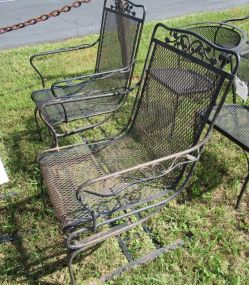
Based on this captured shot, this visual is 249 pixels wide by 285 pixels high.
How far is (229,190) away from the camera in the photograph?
9.49 feet

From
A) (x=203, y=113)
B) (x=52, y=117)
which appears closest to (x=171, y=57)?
(x=203, y=113)

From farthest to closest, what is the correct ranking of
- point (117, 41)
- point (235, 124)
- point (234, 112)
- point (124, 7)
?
point (117, 41), point (124, 7), point (234, 112), point (235, 124)

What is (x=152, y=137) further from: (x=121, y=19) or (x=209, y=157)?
(x=121, y=19)

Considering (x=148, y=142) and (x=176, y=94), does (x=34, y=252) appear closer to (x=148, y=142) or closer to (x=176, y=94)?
(x=148, y=142)

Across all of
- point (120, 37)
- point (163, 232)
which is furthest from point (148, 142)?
point (120, 37)

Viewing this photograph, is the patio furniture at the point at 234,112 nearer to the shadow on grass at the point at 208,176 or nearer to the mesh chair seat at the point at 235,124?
the mesh chair seat at the point at 235,124

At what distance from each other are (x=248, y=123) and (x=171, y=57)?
904 millimetres

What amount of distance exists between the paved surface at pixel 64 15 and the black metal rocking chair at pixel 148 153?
4.51m

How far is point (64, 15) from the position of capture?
8.00 m

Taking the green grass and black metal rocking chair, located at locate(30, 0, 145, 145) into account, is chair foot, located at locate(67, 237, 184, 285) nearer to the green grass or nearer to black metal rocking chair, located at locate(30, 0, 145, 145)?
the green grass

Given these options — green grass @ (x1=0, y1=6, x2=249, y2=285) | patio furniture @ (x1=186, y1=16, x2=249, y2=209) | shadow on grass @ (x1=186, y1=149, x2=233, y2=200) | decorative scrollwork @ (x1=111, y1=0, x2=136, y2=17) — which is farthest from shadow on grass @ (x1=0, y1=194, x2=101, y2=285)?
decorative scrollwork @ (x1=111, y1=0, x2=136, y2=17)

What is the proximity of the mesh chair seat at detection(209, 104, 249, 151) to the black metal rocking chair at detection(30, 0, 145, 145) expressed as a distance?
84 centimetres

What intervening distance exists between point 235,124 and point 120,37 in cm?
132

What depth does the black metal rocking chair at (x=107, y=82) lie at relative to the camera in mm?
2922
